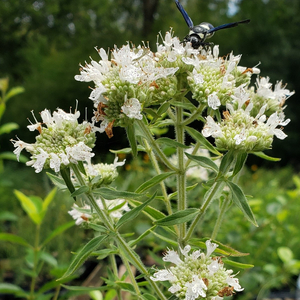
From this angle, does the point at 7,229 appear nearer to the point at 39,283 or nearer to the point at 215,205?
the point at 39,283

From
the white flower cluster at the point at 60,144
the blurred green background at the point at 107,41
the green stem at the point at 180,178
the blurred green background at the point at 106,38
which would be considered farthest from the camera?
the blurred green background at the point at 106,38

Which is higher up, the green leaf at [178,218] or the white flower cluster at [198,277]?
the green leaf at [178,218]

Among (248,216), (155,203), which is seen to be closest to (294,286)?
(155,203)

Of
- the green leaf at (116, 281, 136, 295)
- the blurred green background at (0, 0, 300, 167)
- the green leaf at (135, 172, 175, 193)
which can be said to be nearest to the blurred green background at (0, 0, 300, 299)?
the blurred green background at (0, 0, 300, 167)

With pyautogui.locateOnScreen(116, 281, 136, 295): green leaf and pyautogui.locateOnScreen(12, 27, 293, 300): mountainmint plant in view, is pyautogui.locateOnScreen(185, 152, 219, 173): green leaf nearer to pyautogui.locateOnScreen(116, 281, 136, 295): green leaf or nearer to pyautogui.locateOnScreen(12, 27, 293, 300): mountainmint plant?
pyautogui.locateOnScreen(12, 27, 293, 300): mountainmint plant

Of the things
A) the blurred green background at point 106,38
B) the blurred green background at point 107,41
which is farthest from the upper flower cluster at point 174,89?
the blurred green background at point 106,38

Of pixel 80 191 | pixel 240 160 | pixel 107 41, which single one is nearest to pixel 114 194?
pixel 80 191

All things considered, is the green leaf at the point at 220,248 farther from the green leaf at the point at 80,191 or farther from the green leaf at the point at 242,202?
the green leaf at the point at 80,191
